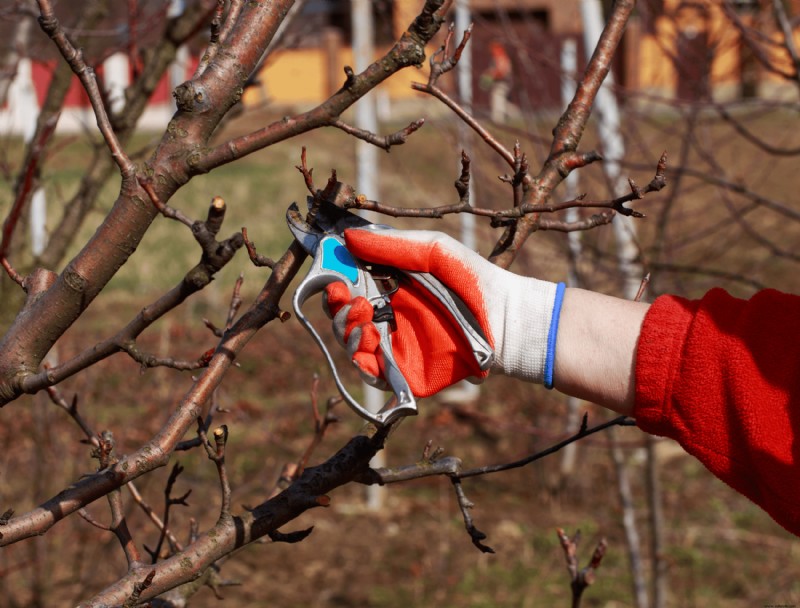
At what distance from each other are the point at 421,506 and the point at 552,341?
4803 mm

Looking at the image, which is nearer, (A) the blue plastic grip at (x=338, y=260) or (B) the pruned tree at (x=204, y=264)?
(B) the pruned tree at (x=204, y=264)

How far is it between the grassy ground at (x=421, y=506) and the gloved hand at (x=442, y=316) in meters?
1.90

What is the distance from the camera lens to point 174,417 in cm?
145

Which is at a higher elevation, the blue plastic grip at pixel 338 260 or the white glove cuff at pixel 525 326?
the blue plastic grip at pixel 338 260

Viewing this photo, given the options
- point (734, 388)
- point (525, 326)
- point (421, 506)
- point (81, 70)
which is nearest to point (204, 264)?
point (81, 70)

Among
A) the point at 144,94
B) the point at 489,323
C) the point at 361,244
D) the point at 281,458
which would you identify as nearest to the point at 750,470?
the point at 489,323

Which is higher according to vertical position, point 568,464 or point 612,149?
point 612,149

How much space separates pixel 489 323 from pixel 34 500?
116 inches

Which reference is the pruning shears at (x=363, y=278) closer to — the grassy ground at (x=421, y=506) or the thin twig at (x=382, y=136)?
the thin twig at (x=382, y=136)

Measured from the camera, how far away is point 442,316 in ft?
5.45

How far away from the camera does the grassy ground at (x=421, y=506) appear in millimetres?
4723

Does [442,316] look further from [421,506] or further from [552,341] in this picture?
[421,506]

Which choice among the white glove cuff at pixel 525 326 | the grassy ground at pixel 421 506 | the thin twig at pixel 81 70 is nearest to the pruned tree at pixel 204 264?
the thin twig at pixel 81 70

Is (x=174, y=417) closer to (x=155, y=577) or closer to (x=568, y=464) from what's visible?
(x=155, y=577)
